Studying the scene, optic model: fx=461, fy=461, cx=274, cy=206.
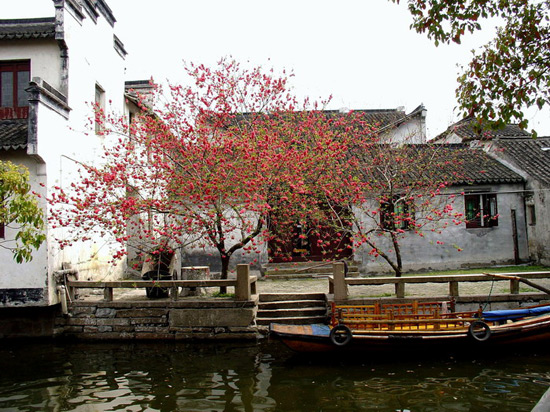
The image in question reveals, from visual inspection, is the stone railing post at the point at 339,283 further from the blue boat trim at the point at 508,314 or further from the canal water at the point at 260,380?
the blue boat trim at the point at 508,314

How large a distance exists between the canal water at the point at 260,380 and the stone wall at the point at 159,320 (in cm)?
63

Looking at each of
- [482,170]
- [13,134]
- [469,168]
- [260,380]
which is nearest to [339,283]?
[260,380]

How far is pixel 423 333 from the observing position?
27.4 feet

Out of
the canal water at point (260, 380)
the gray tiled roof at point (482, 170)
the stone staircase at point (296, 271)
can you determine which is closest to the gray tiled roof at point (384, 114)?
the gray tiled roof at point (482, 170)

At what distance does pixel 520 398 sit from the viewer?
652 centimetres

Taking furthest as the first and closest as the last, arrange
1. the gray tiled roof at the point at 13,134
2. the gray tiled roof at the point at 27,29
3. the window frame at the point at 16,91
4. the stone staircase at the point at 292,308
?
1. the window frame at the point at 16,91
2. the gray tiled roof at the point at 27,29
3. the stone staircase at the point at 292,308
4. the gray tiled roof at the point at 13,134

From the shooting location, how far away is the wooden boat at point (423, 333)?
27.1ft

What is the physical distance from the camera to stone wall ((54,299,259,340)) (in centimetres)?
1009

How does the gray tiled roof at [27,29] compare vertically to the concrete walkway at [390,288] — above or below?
above

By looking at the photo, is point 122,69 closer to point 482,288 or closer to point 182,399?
point 182,399

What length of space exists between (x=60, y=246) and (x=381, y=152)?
8.56 meters

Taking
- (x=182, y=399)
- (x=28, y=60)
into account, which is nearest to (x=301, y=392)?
(x=182, y=399)

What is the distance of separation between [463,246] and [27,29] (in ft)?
49.6

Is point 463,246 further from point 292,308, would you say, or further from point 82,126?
point 82,126
